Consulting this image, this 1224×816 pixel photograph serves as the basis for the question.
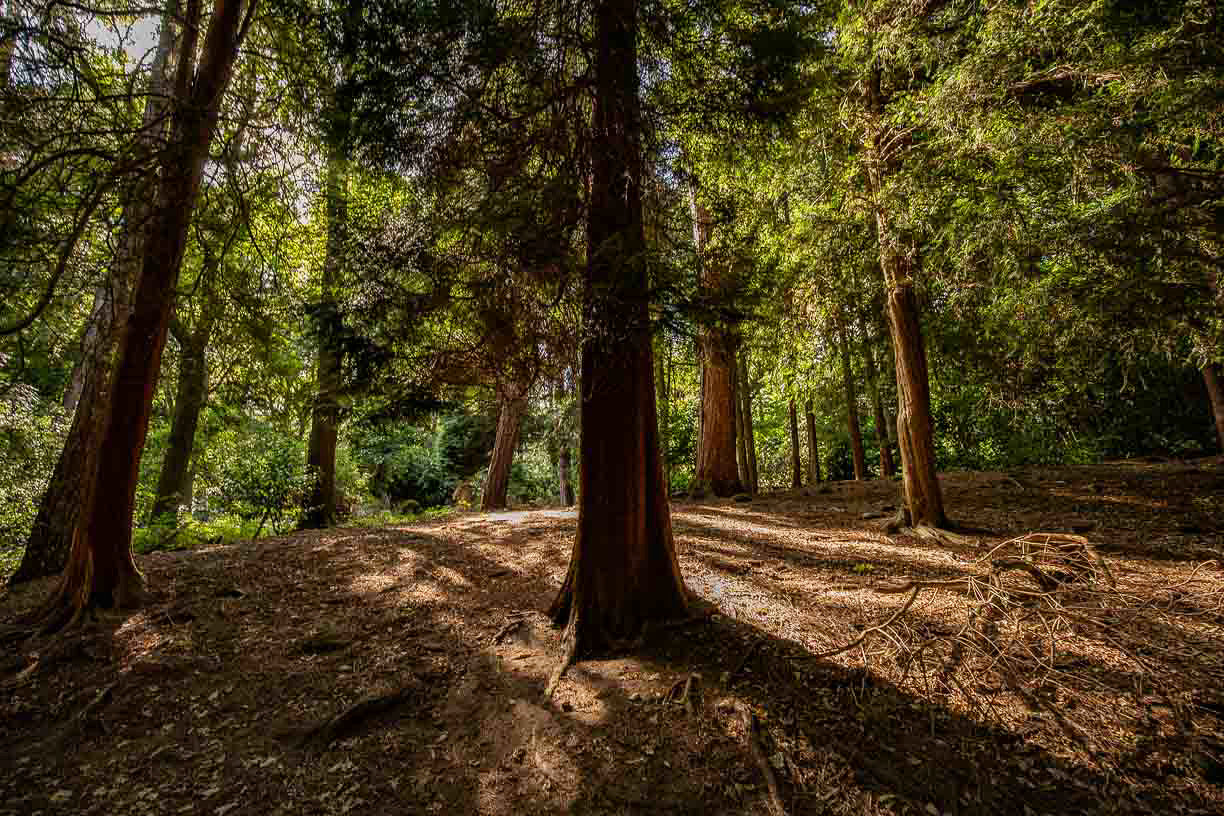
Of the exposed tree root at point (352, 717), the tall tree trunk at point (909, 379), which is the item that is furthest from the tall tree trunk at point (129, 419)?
the tall tree trunk at point (909, 379)

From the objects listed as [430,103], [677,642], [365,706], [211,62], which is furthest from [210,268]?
[677,642]

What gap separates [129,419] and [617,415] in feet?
15.0

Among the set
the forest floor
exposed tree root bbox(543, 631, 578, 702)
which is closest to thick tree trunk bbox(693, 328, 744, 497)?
the forest floor

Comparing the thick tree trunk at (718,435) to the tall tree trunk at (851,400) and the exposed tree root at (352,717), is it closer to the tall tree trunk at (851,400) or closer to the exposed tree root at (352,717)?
the tall tree trunk at (851,400)

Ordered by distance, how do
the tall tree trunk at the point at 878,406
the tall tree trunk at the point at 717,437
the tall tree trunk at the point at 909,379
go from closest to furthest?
the tall tree trunk at the point at 909,379
the tall tree trunk at the point at 717,437
the tall tree trunk at the point at 878,406

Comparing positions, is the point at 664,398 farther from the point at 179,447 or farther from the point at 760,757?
the point at 760,757

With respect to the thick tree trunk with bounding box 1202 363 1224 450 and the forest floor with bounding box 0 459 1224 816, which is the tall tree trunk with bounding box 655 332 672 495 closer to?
the forest floor with bounding box 0 459 1224 816

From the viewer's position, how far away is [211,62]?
497 cm

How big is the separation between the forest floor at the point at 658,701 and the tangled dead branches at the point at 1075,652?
2cm

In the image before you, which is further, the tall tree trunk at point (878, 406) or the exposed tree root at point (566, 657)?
the tall tree trunk at point (878, 406)

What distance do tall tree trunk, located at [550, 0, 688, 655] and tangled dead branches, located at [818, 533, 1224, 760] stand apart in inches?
58.9

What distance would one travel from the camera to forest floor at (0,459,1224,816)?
2.51m

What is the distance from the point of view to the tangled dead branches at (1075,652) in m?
2.72

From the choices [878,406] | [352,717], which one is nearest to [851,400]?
[878,406]
